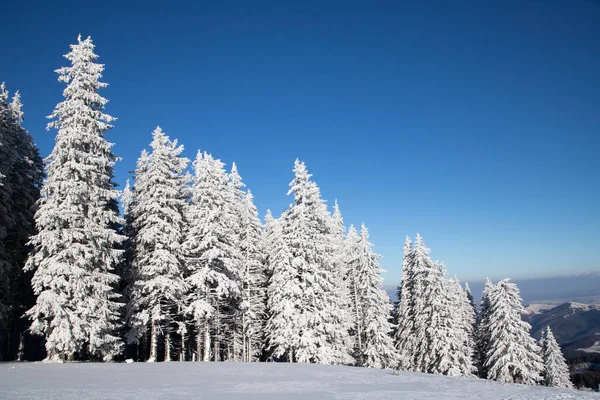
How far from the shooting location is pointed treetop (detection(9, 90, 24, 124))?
29.4 metres

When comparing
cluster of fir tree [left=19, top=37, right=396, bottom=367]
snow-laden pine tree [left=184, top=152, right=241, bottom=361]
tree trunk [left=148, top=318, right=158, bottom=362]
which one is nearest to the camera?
cluster of fir tree [left=19, top=37, right=396, bottom=367]

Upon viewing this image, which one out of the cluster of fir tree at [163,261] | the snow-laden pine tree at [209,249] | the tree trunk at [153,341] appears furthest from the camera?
the snow-laden pine tree at [209,249]

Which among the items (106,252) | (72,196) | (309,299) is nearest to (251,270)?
(309,299)

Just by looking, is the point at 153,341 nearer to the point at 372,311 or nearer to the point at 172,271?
the point at 172,271

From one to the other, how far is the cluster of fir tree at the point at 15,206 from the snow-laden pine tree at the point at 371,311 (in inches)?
1149

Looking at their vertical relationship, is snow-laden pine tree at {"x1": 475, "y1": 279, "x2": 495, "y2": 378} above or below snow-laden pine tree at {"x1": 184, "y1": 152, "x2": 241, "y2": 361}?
below

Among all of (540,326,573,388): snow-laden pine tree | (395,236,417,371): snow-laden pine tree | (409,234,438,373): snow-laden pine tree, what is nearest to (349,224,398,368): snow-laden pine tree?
(409,234,438,373): snow-laden pine tree

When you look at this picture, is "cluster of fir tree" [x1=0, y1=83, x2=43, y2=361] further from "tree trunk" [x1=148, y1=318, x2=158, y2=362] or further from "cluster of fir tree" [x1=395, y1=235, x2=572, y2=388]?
"cluster of fir tree" [x1=395, y1=235, x2=572, y2=388]

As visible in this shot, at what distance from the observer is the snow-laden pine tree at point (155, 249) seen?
24.9 metres

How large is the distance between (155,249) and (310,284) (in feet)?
39.2

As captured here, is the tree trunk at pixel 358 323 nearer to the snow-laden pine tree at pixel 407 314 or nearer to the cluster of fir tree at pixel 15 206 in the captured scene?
the snow-laden pine tree at pixel 407 314

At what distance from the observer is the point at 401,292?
4750cm

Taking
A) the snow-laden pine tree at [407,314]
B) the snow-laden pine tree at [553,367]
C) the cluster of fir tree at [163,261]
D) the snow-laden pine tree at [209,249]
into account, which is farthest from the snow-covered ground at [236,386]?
the snow-laden pine tree at [553,367]

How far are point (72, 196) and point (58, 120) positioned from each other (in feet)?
17.2
